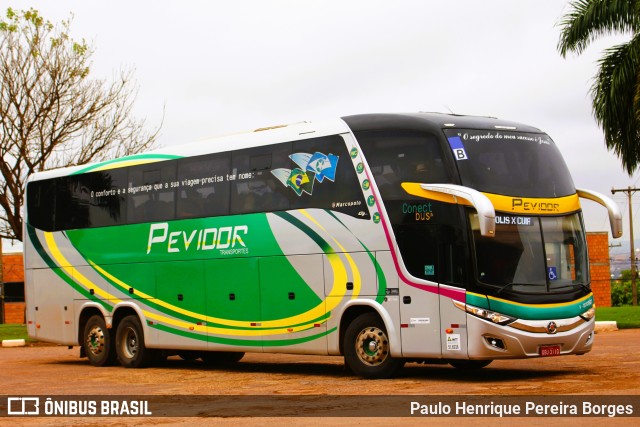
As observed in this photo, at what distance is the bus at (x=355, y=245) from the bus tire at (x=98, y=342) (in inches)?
7.5

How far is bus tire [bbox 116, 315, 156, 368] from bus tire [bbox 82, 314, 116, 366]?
0.88 feet

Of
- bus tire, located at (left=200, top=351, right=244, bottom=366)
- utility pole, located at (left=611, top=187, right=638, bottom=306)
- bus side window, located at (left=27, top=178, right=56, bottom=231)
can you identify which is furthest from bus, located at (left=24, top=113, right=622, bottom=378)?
utility pole, located at (left=611, top=187, right=638, bottom=306)

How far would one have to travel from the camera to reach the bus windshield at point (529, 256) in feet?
51.5

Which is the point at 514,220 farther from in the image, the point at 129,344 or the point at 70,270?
the point at 70,270

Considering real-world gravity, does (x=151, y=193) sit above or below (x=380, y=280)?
above

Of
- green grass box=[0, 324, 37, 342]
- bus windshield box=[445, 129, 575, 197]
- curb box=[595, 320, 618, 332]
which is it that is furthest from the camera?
green grass box=[0, 324, 37, 342]

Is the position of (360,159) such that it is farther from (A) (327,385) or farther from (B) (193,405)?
(B) (193,405)

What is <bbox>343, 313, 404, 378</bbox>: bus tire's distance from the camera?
1667cm

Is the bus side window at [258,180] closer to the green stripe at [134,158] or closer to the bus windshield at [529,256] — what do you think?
the green stripe at [134,158]

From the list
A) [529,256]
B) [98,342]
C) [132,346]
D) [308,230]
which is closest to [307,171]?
[308,230]

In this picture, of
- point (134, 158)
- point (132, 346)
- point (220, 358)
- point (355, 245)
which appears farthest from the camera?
point (220, 358)

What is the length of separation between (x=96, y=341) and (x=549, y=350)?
33.5 feet

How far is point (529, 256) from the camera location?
15922mm

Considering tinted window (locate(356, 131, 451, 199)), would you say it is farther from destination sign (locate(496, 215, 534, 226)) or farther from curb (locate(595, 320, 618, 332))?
curb (locate(595, 320, 618, 332))
